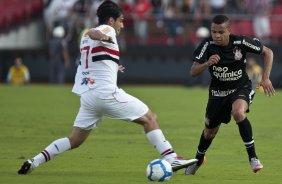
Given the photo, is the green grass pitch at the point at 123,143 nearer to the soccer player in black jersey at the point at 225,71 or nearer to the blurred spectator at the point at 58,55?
the soccer player in black jersey at the point at 225,71

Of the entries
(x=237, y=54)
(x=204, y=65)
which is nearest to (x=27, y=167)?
(x=204, y=65)

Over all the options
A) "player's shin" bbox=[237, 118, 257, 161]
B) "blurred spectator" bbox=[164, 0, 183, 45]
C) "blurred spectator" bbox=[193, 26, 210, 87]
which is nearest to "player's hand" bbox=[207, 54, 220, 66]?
"player's shin" bbox=[237, 118, 257, 161]

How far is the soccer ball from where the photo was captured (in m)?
11.4

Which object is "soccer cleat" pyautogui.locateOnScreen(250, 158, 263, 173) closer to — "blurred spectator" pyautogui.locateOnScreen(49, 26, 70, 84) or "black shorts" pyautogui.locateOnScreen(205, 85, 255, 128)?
"black shorts" pyautogui.locateOnScreen(205, 85, 255, 128)

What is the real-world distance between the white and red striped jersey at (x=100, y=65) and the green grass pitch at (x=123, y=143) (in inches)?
44.4

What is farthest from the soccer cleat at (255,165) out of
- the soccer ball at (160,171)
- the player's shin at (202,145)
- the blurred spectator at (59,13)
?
the blurred spectator at (59,13)

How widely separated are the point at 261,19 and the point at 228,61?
24.8m

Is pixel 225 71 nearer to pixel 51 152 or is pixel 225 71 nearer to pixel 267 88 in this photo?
pixel 267 88

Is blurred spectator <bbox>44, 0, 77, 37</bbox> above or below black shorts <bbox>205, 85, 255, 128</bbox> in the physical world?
below

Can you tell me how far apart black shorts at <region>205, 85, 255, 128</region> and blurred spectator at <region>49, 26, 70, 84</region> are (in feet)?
80.9

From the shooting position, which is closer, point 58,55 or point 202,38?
point 202,38

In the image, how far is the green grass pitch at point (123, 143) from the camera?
1220 cm

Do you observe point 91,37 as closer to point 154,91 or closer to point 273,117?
point 273,117

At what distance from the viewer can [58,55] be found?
A: 3694cm
